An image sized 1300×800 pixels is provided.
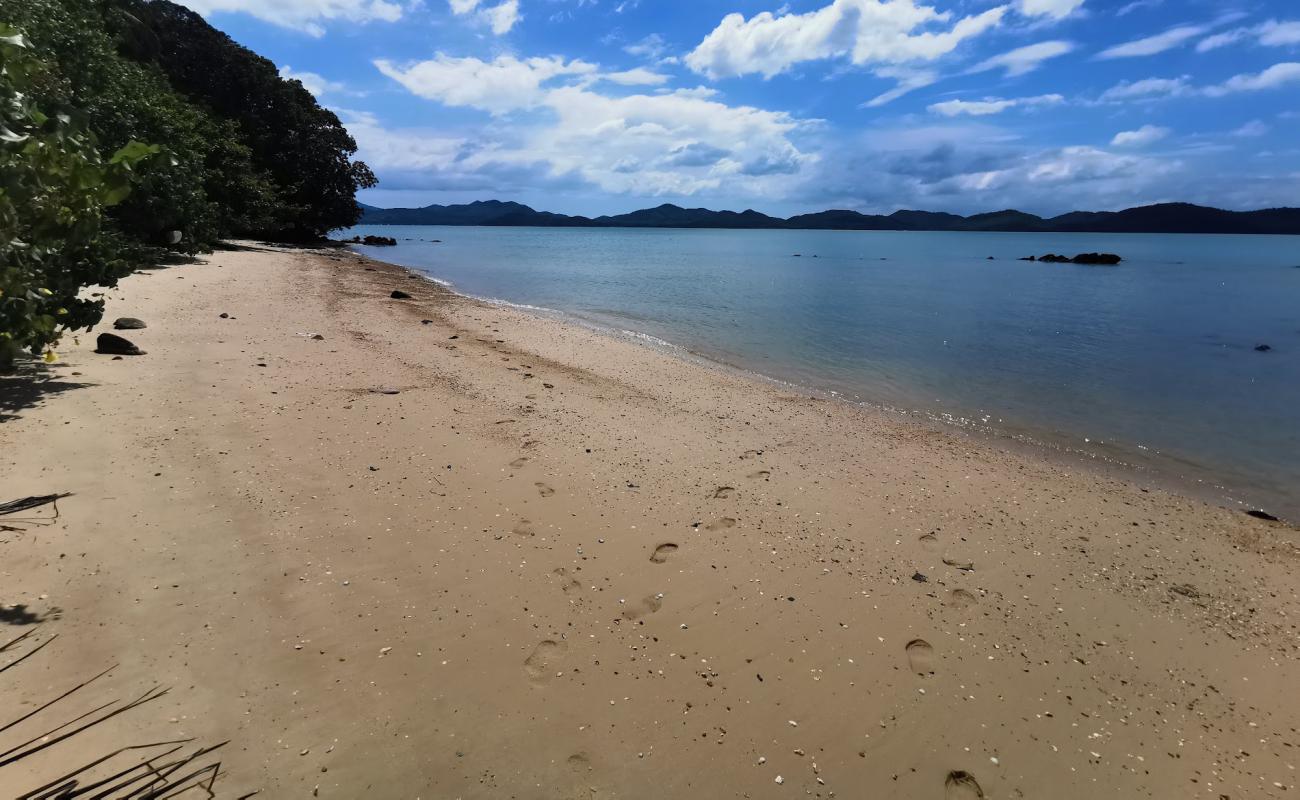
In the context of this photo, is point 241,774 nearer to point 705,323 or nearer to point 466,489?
point 466,489

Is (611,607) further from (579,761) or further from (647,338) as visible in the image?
(647,338)

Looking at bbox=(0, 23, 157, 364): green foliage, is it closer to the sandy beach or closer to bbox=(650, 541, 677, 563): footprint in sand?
the sandy beach

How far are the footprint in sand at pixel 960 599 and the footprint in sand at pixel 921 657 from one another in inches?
25.6

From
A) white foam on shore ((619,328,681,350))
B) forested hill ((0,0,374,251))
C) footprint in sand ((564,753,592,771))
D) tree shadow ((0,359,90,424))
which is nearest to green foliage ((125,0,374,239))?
forested hill ((0,0,374,251))

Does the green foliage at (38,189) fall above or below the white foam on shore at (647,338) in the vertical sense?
above

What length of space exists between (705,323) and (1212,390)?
13818 mm

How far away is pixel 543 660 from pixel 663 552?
5.45 feet

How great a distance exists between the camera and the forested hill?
1655 centimetres

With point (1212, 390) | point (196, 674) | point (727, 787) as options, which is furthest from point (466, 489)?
point (1212, 390)

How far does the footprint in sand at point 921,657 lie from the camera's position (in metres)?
4.19

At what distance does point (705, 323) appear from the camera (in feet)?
72.9

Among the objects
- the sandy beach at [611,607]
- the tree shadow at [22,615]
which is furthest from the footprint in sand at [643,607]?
the tree shadow at [22,615]

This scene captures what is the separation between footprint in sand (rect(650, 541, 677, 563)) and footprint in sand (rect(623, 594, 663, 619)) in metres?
0.54

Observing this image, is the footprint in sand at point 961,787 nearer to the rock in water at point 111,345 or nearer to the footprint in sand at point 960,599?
the footprint in sand at point 960,599
